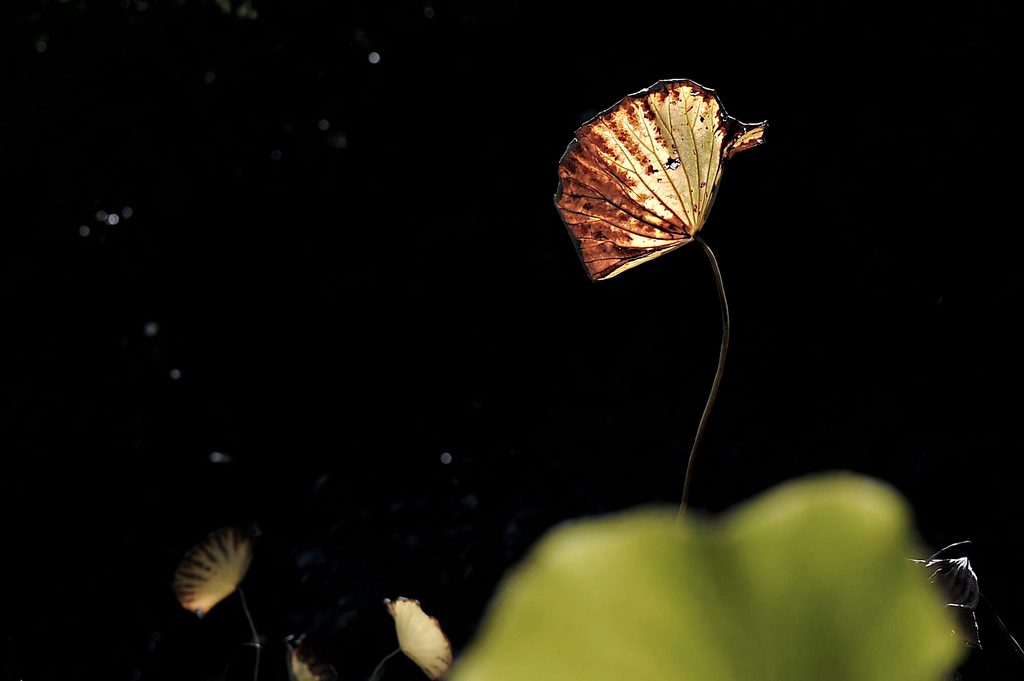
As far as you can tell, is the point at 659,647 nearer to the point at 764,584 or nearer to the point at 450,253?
the point at 764,584

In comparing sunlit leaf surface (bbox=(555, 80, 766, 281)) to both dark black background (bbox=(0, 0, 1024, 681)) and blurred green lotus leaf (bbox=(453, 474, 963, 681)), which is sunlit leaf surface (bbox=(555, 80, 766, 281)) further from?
dark black background (bbox=(0, 0, 1024, 681))

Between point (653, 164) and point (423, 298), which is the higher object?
point (653, 164)

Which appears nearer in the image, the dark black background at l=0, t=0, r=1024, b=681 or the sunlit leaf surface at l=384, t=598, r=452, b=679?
the sunlit leaf surface at l=384, t=598, r=452, b=679

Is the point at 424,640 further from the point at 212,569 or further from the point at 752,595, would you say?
the point at 752,595

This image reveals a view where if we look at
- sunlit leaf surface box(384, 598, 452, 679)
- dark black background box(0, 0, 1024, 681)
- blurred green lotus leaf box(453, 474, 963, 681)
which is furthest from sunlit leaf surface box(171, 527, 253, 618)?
dark black background box(0, 0, 1024, 681)

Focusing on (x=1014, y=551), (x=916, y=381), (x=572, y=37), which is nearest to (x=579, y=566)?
(x=1014, y=551)

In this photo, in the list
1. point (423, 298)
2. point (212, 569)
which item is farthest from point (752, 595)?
point (423, 298)
